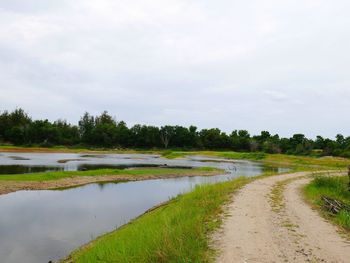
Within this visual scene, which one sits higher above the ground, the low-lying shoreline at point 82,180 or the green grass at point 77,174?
the green grass at point 77,174

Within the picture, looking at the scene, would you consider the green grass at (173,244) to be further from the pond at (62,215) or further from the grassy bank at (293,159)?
the grassy bank at (293,159)

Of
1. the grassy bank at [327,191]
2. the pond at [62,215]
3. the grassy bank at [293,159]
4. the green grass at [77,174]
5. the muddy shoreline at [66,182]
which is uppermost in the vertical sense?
the grassy bank at [293,159]

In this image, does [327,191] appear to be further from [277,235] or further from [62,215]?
[62,215]

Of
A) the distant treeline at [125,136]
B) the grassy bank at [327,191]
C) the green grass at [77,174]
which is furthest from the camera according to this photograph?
the distant treeline at [125,136]

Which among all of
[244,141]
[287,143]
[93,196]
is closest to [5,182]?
[93,196]

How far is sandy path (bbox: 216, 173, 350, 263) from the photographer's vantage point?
972 cm

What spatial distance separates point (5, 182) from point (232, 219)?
25583 mm

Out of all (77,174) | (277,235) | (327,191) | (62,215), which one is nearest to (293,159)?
(77,174)

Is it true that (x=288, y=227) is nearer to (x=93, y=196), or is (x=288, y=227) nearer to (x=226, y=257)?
(x=226, y=257)

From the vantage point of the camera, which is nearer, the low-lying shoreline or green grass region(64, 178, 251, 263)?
green grass region(64, 178, 251, 263)

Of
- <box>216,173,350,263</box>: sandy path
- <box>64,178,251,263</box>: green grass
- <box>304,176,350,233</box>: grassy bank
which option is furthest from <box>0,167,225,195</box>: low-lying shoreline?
<box>304,176,350,233</box>: grassy bank

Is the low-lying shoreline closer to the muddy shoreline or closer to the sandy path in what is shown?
the muddy shoreline

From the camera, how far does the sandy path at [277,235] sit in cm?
972

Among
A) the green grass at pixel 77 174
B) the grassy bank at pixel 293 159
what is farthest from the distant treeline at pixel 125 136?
the green grass at pixel 77 174
